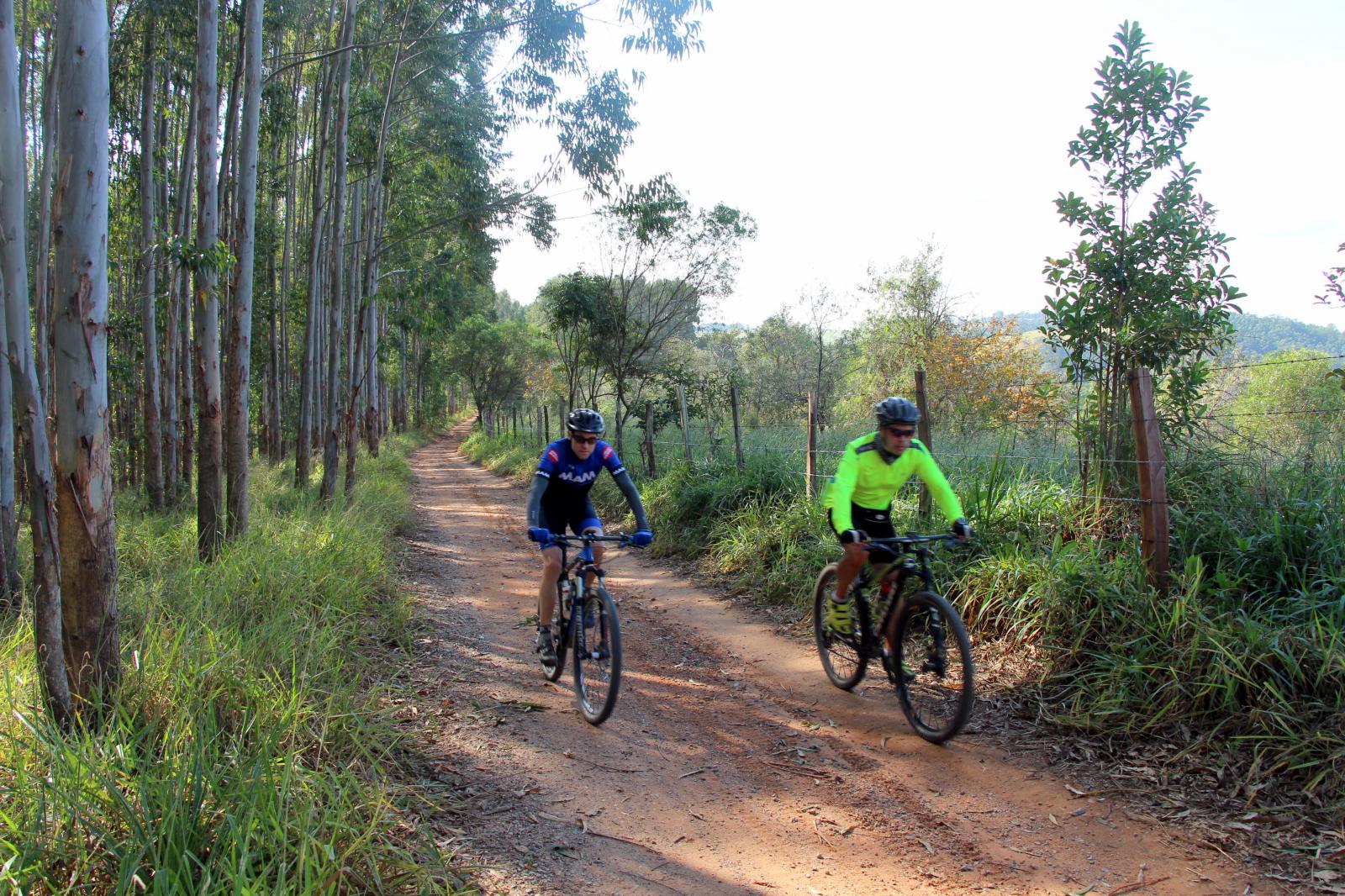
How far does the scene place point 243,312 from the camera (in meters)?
7.57

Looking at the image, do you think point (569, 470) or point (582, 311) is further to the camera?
point (582, 311)

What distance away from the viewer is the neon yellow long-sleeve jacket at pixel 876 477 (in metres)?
4.40

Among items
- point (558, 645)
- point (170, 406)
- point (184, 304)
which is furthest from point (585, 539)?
point (170, 406)

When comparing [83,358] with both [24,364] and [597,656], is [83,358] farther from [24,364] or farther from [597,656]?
[597,656]

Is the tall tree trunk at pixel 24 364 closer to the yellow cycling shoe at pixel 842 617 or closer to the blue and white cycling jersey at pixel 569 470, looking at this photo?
the blue and white cycling jersey at pixel 569 470

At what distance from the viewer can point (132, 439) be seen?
1592cm

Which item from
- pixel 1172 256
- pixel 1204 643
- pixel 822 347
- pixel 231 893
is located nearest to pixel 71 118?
pixel 231 893

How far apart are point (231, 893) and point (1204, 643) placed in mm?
4495

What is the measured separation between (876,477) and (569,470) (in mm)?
1976

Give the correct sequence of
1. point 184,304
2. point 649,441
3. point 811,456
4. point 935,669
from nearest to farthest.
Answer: point 935,669
point 811,456
point 184,304
point 649,441

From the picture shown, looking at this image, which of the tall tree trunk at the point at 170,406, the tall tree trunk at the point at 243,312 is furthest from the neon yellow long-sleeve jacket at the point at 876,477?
the tall tree trunk at the point at 170,406

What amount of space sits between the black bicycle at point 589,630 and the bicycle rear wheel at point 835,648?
138 cm

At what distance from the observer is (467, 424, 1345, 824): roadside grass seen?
3.55m

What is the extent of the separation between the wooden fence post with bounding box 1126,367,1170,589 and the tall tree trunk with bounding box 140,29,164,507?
11.0 metres
